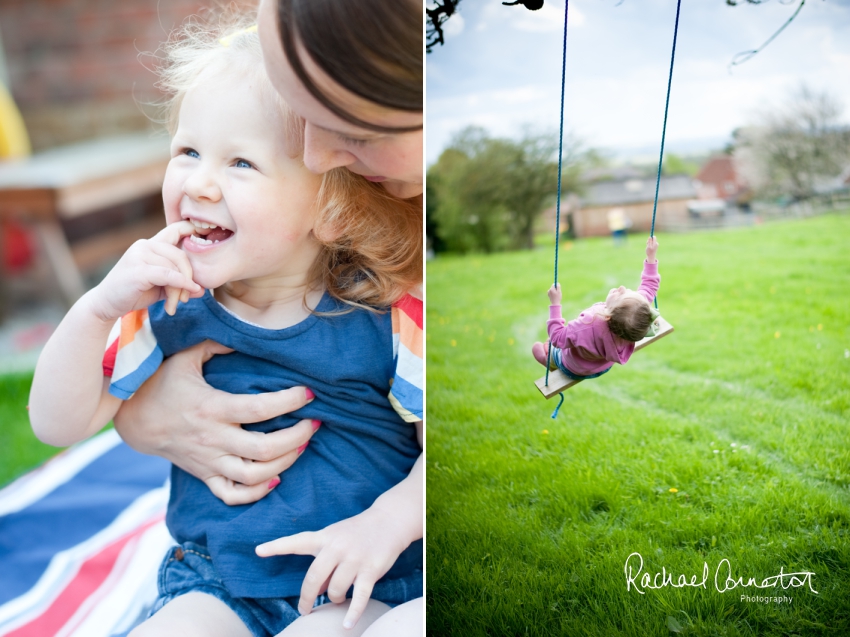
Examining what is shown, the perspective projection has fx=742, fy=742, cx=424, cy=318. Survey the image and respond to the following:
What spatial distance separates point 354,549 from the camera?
1394 mm

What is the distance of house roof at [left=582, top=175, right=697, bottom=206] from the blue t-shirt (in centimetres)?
59

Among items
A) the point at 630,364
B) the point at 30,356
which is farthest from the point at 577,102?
the point at 30,356

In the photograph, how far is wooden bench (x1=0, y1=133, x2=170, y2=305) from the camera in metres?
3.87

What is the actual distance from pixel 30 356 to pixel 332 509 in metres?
3.03

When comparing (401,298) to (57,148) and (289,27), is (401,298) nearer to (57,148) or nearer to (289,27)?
(289,27)

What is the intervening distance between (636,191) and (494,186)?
334 mm

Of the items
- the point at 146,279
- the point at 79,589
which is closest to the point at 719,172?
the point at 146,279

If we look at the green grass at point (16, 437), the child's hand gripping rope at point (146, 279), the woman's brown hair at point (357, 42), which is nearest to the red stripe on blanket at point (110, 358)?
the child's hand gripping rope at point (146, 279)

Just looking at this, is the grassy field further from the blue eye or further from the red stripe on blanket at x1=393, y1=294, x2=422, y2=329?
the blue eye

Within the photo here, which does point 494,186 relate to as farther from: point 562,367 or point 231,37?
point 231,37

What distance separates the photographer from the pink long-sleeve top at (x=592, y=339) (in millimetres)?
1386

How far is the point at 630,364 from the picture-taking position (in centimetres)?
157

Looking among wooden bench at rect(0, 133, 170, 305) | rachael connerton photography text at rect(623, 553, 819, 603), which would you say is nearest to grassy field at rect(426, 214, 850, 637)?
rachael connerton photography text at rect(623, 553, 819, 603)

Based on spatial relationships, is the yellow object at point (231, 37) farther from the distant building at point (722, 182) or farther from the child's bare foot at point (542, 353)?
the distant building at point (722, 182)
